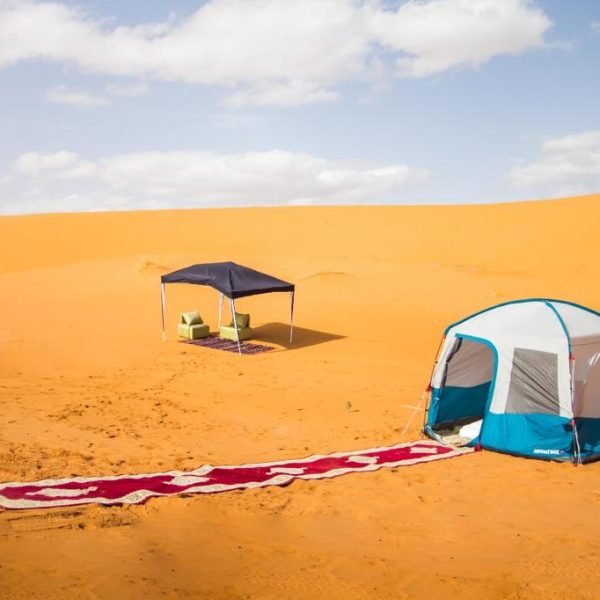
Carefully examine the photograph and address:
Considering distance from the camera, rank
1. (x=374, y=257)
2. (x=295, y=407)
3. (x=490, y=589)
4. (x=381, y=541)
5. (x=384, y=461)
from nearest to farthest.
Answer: (x=490, y=589) < (x=381, y=541) < (x=384, y=461) < (x=295, y=407) < (x=374, y=257)

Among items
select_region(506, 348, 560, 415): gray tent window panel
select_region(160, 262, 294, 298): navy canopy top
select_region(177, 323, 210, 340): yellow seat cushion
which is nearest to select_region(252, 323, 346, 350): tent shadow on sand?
select_region(177, 323, 210, 340): yellow seat cushion

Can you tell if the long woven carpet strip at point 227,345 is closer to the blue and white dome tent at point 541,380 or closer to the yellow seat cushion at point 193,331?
the yellow seat cushion at point 193,331

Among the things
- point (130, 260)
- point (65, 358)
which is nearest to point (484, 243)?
point (130, 260)

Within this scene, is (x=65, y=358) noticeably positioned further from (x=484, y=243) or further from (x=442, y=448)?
(x=484, y=243)

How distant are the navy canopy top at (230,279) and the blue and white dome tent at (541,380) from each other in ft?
26.2

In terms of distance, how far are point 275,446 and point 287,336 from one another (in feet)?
32.6

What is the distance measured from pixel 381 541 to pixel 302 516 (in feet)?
3.29

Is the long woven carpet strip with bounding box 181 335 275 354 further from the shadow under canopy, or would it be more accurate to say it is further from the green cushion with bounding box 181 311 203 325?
the green cushion with bounding box 181 311 203 325

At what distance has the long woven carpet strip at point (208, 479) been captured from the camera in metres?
7.34

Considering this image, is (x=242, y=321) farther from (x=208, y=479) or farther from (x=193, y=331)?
(x=208, y=479)

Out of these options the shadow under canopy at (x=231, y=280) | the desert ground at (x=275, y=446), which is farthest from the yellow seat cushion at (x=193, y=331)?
the shadow under canopy at (x=231, y=280)

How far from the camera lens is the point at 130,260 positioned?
33.0 m

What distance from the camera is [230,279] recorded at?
17.9m

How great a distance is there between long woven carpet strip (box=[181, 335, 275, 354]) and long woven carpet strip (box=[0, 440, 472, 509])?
27.4ft
